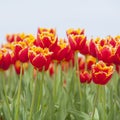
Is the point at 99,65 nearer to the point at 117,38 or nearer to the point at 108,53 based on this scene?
the point at 108,53

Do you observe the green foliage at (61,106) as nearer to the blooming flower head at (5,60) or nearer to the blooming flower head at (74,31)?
the blooming flower head at (5,60)

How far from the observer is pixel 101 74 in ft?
8.68

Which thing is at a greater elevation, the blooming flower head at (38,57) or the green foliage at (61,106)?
the blooming flower head at (38,57)

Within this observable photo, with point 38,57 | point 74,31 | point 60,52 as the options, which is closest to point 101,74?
point 38,57

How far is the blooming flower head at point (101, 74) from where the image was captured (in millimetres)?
2646

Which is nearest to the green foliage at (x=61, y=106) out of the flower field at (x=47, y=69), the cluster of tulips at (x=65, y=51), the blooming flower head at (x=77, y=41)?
the flower field at (x=47, y=69)

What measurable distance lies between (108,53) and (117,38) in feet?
1.66

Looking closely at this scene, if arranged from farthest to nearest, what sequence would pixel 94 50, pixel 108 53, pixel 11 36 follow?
pixel 11 36 → pixel 94 50 → pixel 108 53

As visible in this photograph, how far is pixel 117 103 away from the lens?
342 centimetres

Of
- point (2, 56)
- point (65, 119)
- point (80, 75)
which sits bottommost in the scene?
point (65, 119)

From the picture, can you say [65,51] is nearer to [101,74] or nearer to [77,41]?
[77,41]

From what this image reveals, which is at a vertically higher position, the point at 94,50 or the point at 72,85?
the point at 94,50

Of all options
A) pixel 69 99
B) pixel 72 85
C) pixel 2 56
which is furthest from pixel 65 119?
pixel 2 56

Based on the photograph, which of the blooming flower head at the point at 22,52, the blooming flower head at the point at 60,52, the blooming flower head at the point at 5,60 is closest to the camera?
the blooming flower head at the point at 22,52
